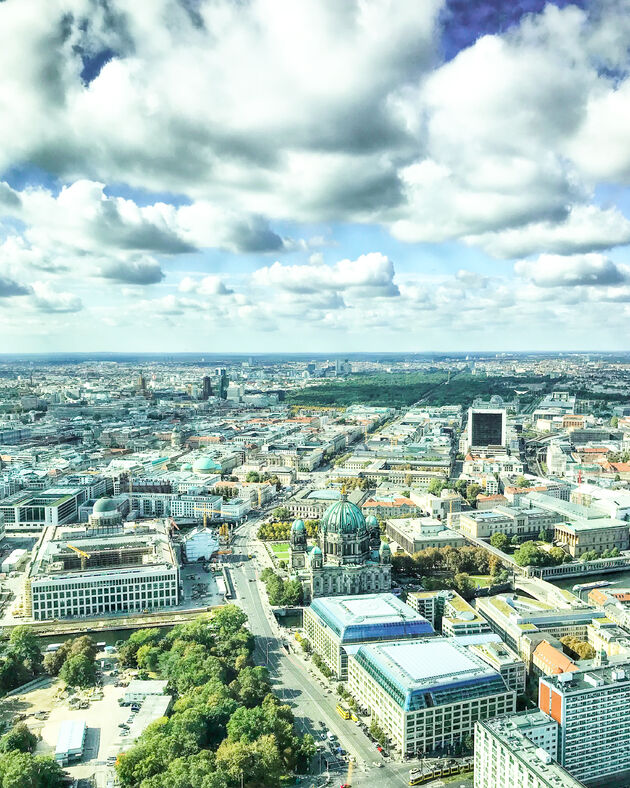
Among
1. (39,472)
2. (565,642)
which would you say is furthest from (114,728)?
(39,472)

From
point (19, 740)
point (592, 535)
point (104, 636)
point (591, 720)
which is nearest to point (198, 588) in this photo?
point (104, 636)

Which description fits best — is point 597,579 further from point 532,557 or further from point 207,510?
point 207,510

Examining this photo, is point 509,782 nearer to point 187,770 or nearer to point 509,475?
point 187,770

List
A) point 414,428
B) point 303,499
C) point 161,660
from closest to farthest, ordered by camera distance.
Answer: point 161,660 → point 303,499 → point 414,428

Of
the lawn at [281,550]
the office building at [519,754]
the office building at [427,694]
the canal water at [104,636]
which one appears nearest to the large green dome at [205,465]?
the lawn at [281,550]

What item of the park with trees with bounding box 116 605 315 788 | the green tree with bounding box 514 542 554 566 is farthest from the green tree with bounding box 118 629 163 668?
the green tree with bounding box 514 542 554 566

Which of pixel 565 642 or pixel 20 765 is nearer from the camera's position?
pixel 20 765
